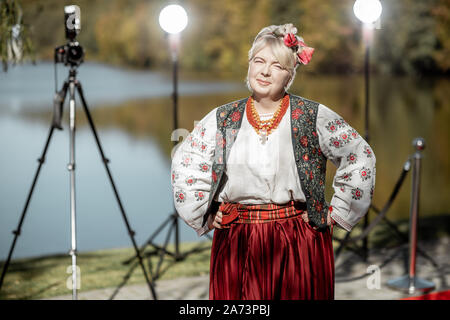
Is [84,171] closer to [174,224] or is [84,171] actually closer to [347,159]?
[174,224]

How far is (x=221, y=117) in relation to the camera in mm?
2271

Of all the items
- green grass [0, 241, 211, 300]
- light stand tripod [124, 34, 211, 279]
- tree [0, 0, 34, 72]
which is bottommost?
green grass [0, 241, 211, 300]

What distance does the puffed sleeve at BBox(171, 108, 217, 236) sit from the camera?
7.43 feet

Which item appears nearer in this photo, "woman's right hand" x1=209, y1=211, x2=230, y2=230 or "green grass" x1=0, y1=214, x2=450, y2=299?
"woman's right hand" x1=209, y1=211, x2=230, y2=230

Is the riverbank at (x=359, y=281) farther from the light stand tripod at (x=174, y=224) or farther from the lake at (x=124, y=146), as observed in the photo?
the lake at (x=124, y=146)

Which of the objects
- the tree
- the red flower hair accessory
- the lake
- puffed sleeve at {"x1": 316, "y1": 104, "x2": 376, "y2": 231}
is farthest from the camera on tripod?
the lake

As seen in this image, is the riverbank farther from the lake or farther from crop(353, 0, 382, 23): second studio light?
the lake

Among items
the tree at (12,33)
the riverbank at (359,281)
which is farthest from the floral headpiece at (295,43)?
the tree at (12,33)

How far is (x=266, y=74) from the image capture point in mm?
2209

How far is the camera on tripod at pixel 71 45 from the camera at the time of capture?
327cm

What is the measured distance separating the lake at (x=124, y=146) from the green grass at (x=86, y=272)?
1.56m

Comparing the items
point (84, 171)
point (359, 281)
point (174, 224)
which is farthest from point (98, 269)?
point (84, 171)

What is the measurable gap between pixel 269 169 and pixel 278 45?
45 centimetres
